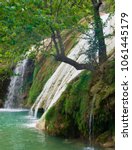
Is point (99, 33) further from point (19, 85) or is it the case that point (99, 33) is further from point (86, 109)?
point (19, 85)

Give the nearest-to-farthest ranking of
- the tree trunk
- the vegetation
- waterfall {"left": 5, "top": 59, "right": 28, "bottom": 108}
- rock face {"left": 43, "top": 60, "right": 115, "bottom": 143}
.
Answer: the vegetation, rock face {"left": 43, "top": 60, "right": 115, "bottom": 143}, the tree trunk, waterfall {"left": 5, "top": 59, "right": 28, "bottom": 108}

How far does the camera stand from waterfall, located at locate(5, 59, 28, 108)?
86.4 ft

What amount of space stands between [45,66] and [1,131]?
1085 centimetres

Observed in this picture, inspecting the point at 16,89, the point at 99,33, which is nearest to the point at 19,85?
the point at 16,89

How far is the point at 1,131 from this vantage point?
14.7 metres

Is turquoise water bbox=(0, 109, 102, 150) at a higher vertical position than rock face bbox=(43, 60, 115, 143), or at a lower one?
lower

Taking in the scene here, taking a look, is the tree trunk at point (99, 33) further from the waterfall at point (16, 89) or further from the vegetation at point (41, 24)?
the waterfall at point (16, 89)

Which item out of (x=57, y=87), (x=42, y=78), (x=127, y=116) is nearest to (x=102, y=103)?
(x=57, y=87)

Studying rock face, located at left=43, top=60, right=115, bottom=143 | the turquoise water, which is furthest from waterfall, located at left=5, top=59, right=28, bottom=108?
rock face, located at left=43, top=60, right=115, bottom=143

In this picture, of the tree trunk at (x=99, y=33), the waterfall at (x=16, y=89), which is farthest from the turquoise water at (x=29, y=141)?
the waterfall at (x=16, y=89)

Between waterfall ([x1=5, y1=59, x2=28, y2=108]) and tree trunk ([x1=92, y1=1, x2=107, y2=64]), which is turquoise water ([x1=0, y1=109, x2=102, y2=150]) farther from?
waterfall ([x1=5, y1=59, x2=28, y2=108])

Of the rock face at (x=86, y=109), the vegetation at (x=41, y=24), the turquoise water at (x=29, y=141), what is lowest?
the turquoise water at (x=29, y=141)

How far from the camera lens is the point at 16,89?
27312 millimetres

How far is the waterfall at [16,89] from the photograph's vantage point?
26.3 metres
